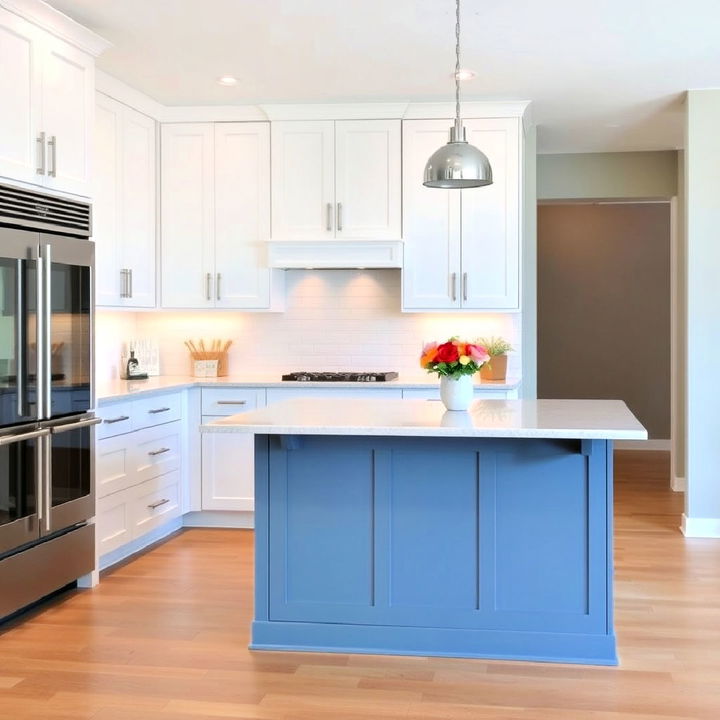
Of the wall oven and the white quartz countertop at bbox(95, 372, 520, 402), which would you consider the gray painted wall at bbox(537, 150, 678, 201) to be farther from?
the wall oven

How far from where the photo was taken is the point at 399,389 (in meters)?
5.66

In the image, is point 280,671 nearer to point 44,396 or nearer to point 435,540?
point 435,540

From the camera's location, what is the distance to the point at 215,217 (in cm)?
605

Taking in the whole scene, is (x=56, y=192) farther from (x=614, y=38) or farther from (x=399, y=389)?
(x=614, y=38)

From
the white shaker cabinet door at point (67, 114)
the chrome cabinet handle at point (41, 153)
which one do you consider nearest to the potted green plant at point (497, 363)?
the white shaker cabinet door at point (67, 114)

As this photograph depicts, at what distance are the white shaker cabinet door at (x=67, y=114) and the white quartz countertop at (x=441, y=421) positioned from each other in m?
1.43

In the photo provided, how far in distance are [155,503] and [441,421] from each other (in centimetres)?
245

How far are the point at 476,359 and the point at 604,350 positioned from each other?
6.33 m

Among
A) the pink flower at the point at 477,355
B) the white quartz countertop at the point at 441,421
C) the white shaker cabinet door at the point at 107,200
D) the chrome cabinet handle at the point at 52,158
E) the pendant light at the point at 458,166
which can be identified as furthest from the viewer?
the white shaker cabinet door at the point at 107,200

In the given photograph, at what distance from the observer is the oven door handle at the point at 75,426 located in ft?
13.5

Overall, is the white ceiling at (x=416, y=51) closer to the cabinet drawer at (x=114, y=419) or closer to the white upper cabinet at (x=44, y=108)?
the white upper cabinet at (x=44, y=108)

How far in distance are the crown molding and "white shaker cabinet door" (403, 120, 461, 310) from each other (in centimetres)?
201

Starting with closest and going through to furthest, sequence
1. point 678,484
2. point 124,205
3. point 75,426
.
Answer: point 75,426 < point 124,205 < point 678,484

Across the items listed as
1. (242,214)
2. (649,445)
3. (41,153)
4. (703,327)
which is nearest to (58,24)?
(41,153)
